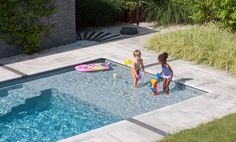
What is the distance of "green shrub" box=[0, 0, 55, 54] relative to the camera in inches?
562

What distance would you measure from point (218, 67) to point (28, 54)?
5585 mm

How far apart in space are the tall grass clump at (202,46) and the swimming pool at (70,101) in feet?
5.64

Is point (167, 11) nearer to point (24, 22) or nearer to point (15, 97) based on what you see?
point (24, 22)

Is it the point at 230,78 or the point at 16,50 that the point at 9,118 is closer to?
the point at 16,50

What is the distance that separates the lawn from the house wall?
7.31 meters

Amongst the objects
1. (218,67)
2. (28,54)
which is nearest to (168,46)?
(218,67)

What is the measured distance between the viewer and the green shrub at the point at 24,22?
14273 mm

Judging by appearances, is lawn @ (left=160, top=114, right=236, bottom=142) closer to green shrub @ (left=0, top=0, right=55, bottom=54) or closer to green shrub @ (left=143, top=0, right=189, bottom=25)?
green shrub @ (left=0, top=0, right=55, bottom=54)

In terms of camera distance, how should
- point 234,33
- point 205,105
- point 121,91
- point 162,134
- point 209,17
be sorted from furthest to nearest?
point 209,17 < point 234,33 < point 121,91 < point 205,105 < point 162,134

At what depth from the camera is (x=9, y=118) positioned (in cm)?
1093

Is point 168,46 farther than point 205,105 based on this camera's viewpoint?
Yes

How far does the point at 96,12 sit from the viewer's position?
716 inches

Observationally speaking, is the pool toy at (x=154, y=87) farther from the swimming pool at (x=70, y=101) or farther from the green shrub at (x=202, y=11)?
the green shrub at (x=202, y=11)

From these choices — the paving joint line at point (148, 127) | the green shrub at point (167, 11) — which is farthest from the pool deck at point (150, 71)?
the green shrub at point (167, 11)
